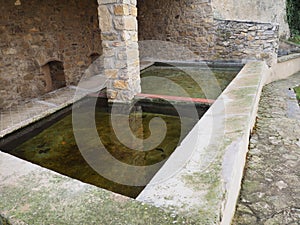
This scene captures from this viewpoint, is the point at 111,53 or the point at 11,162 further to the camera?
the point at 111,53

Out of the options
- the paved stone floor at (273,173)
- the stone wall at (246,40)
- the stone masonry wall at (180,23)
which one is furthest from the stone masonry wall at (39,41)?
the paved stone floor at (273,173)

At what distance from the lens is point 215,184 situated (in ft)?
3.96

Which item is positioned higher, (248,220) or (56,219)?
(56,219)

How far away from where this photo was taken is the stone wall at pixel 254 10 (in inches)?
264

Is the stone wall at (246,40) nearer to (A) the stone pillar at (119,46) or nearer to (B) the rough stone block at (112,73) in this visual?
(A) the stone pillar at (119,46)

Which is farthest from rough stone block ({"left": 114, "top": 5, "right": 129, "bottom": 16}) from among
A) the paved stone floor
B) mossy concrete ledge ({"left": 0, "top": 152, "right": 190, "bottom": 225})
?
mossy concrete ledge ({"left": 0, "top": 152, "right": 190, "bottom": 225})

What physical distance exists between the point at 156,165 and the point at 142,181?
0.22m

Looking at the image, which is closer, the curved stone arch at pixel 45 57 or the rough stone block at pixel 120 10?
the rough stone block at pixel 120 10

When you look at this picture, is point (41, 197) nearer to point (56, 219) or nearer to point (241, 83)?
point (56, 219)

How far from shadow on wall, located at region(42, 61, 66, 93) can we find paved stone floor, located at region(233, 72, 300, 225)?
3.99 meters

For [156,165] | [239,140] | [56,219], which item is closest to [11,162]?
[56,219]

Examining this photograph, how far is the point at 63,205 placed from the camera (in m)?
1.12

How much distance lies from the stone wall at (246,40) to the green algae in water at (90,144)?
132 inches

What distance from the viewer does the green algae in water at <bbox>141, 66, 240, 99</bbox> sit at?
352cm
